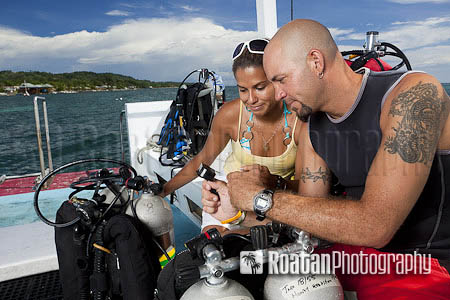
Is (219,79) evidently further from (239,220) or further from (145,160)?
(239,220)

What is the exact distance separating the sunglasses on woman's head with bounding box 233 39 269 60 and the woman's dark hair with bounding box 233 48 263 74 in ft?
0.04

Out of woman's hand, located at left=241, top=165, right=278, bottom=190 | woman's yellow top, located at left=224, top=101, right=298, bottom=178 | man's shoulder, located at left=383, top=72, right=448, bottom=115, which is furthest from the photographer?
woman's yellow top, located at left=224, top=101, right=298, bottom=178

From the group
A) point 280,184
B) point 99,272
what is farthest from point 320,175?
point 99,272

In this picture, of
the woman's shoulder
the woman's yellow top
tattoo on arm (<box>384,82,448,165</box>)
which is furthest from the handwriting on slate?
the woman's shoulder

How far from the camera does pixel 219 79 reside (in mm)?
3576

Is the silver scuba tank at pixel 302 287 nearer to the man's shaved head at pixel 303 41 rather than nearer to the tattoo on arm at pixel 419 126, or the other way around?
the tattoo on arm at pixel 419 126

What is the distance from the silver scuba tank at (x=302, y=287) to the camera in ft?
2.80

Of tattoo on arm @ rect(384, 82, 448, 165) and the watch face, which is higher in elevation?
tattoo on arm @ rect(384, 82, 448, 165)

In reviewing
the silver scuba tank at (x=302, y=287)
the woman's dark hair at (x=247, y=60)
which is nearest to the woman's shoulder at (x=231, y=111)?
the woman's dark hair at (x=247, y=60)

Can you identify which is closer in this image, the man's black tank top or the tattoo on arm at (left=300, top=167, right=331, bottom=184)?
the man's black tank top

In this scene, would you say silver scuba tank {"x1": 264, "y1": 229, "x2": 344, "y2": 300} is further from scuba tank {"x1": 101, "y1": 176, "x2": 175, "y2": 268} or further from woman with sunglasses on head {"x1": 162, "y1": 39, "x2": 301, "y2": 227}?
scuba tank {"x1": 101, "y1": 176, "x2": 175, "y2": 268}

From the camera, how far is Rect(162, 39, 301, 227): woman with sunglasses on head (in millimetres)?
1537

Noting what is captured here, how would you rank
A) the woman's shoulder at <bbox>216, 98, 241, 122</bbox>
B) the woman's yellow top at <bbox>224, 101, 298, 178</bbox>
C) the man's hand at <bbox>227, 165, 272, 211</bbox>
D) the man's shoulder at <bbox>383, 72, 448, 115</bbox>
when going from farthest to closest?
the woman's shoulder at <bbox>216, 98, 241, 122</bbox> → the woman's yellow top at <bbox>224, 101, 298, 178</bbox> → the man's hand at <bbox>227, 165, 272, 211</bbox> → the man's shoulder at <bbox>383, 72, 448, 115</bbox>

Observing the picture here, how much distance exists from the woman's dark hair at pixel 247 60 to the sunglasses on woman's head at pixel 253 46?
0.04 feet
